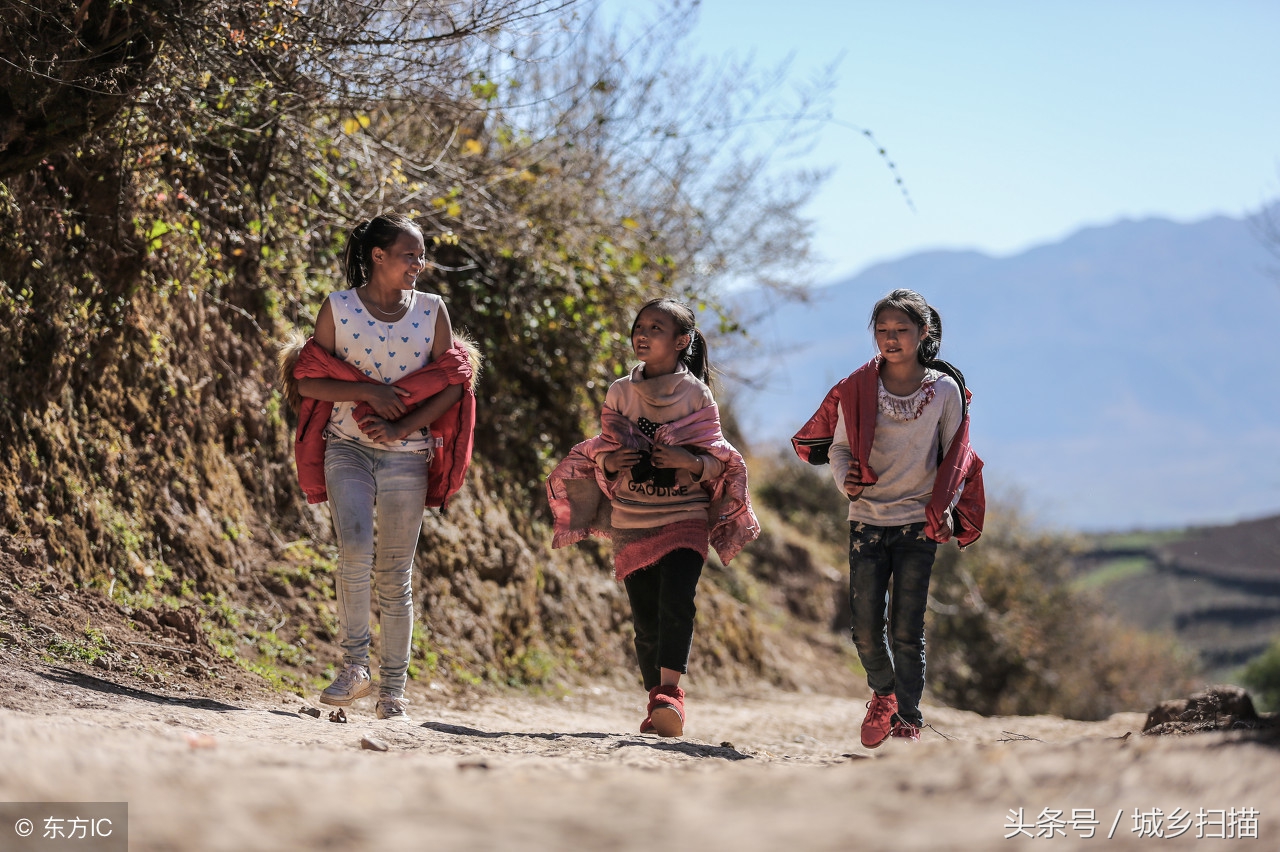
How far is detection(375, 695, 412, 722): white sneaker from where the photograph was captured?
15.2 feet

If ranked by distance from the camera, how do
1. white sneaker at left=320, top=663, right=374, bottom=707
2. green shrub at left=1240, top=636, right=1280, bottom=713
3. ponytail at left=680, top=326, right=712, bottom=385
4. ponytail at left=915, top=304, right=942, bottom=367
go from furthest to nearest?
green shrub at left=1240, top=636, right=1280, bottom=713 → ponytail at left=680, top=326, right=712, bottom=385 → ponytail at left=915, top=304, right=942, bottom=367 → white sneaker at left=320, top=663, right=374, bottom=707

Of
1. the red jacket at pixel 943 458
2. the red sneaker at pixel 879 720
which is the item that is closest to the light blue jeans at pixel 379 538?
the red jacket at pixel 943 458

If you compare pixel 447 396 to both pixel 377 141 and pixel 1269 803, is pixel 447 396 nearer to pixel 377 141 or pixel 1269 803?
pixel 377 141

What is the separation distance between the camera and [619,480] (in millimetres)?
4969

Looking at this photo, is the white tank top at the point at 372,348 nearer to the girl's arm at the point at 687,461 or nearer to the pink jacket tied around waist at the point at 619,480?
the pink jacket tied around waist at the point at 619,480

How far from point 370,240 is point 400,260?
203 millimetres

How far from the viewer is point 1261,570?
63875 mm

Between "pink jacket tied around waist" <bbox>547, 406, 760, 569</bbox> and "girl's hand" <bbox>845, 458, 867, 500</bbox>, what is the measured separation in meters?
0.47

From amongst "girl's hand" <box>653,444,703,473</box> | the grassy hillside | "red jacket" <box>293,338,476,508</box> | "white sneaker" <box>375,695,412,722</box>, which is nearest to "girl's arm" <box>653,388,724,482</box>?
"girl's hand" <box>653,444,703,473</box>

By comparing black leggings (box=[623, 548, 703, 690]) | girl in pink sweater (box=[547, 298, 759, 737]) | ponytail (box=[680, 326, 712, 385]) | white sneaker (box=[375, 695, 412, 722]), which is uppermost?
ponytail (box=[680, 326, 712, 385])

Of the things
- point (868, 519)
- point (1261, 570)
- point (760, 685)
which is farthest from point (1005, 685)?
point (1261, 570)

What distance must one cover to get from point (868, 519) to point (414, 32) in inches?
142

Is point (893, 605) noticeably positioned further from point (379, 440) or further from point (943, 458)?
point (379, 440)

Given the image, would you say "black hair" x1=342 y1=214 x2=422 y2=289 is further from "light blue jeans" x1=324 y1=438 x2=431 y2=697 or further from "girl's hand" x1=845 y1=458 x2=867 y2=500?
"girl's hand" x1=845 y1=458 x2=867 y2=500
